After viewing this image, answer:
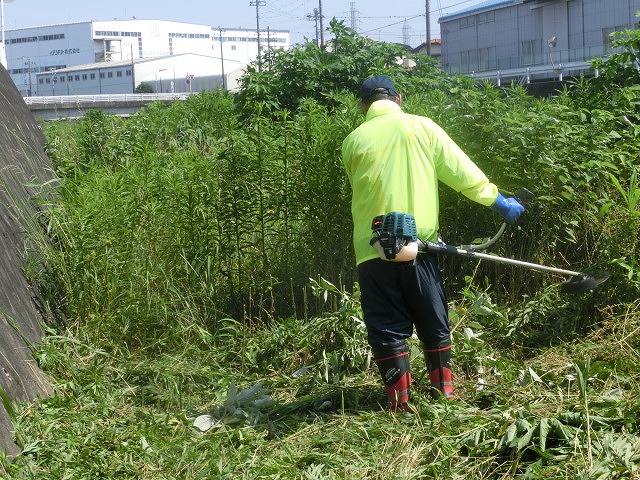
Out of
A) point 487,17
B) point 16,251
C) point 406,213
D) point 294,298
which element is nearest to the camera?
point 406,213

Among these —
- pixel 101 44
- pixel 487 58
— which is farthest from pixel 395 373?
pixel 101 44

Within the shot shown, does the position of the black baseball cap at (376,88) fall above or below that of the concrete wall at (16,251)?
above

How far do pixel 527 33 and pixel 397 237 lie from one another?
145 feet

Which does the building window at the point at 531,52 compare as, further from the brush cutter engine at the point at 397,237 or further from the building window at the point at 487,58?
the brush cutter engine at the point at 397,237

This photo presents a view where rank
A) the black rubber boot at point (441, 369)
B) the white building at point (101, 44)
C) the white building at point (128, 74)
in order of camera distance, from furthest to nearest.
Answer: the white building at point (101, 44)
the white building at point (128, 74)
the black rubber boot at point (441, 369)

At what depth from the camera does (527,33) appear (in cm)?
4697

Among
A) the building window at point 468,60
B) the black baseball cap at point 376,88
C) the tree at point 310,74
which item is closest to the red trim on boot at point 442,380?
the black baseball cap at point 376,88

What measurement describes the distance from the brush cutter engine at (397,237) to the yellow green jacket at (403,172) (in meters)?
0.13

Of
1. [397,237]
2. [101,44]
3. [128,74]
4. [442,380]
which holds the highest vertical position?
[101,44]

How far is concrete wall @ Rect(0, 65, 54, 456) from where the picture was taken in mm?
5328

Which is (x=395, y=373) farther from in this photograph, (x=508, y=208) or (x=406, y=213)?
(x=508, y=208)

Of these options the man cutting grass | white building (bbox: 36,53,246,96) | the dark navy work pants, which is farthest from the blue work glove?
white building (bbox: 36,53,246,96)

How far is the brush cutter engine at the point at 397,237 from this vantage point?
5285 millimetres

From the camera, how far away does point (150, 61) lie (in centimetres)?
10512
